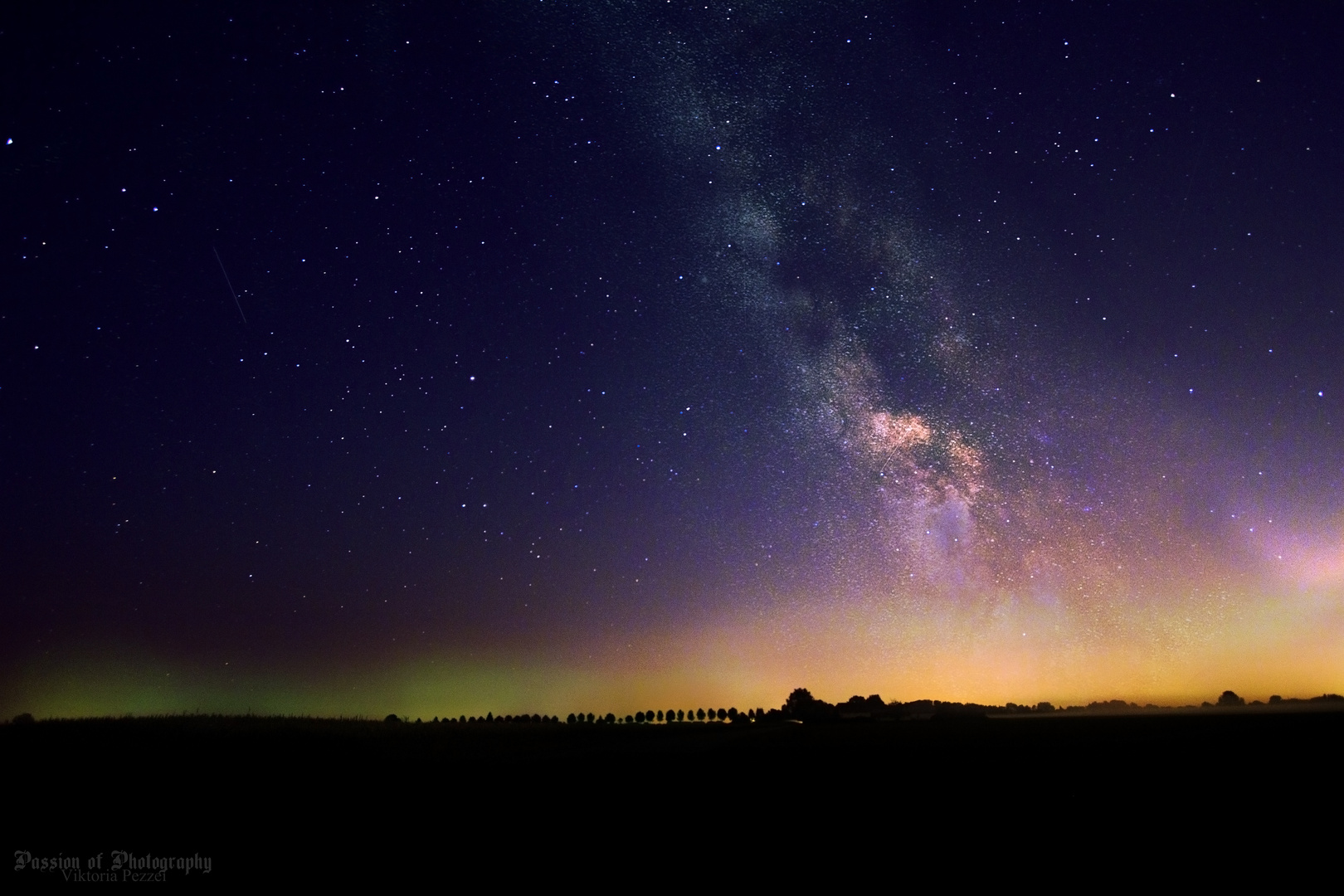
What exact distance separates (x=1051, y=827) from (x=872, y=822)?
6.29 feet

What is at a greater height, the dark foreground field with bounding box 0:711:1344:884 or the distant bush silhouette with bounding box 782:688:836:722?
the dark foreground field with bounding box 0:711:1344:884

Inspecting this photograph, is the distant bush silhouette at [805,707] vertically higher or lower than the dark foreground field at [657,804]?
lower

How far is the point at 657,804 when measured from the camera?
8789 millimetres

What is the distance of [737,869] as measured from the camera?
6031mm

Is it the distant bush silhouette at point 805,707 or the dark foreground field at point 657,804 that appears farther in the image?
the distant bush silhouette at point 805,707

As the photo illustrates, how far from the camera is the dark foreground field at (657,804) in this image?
6.47 meters

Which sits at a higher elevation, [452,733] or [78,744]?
[78,744]

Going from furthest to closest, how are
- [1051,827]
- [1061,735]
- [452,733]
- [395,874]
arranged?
[452,733]
[1061,735]
[1051,827]
[395,874]

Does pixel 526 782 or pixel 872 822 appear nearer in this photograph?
pixel 872 822

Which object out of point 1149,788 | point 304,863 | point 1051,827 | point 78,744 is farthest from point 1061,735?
point 78,744

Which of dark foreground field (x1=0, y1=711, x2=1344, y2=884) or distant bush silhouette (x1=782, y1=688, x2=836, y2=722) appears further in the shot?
distant bush silhouette (x1=782, y1=688, x2=836, y2=722)

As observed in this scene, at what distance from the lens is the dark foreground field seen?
6.47 metres

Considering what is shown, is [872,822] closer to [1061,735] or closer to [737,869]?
[737,869]

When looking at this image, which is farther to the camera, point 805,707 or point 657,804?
point 805,707
